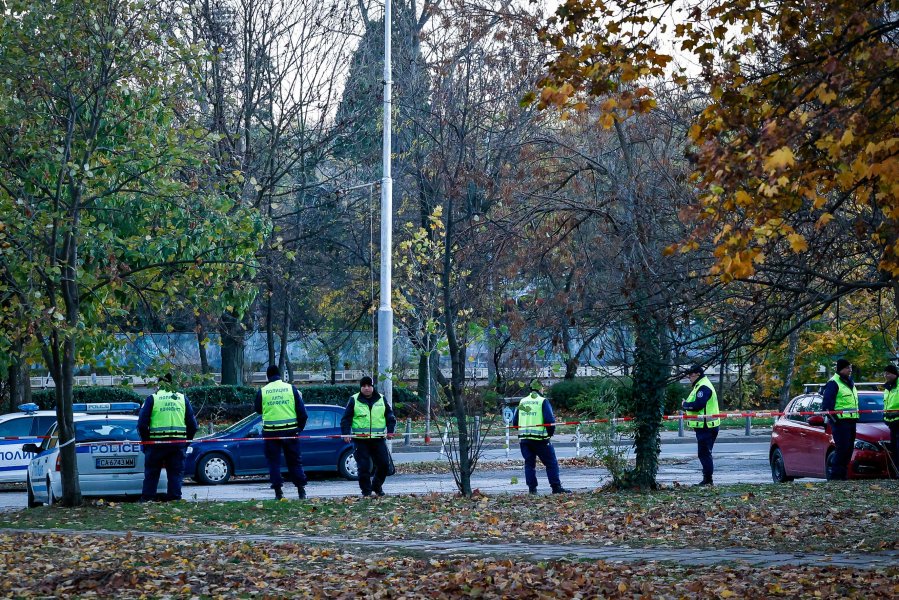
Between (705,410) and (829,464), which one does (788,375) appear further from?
(705,410)

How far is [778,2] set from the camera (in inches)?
348

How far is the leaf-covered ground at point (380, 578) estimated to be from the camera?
24.6 ft

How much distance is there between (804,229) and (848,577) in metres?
4.82

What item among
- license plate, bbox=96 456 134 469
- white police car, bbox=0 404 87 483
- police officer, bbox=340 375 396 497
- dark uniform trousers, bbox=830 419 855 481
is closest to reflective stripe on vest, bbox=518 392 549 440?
police officer, bbox=340 375 396 497

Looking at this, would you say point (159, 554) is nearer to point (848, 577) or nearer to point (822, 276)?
point (848, 577)

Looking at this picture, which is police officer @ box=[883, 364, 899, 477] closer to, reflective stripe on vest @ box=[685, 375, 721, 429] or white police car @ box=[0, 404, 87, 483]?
reflective stripe on vest @ box=[685, 375, 721, 429]

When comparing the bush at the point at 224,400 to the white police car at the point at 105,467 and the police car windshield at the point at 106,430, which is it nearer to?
the police car windshield at the point at 106,430

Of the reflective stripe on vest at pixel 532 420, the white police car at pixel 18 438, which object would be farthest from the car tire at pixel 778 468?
the white police car at pixel 18 438

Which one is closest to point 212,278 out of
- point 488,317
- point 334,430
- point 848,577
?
point 488,317

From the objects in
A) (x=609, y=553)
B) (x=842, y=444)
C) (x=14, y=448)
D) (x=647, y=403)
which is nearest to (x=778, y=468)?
(x=842, y=444)

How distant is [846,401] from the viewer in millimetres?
15891

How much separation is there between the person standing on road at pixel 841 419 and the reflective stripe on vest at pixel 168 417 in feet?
30.9

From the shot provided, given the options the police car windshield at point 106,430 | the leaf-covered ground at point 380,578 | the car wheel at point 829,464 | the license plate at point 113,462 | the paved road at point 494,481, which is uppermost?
the police car windshield at point 106,430

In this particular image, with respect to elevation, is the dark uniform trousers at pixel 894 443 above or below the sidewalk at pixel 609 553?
above
